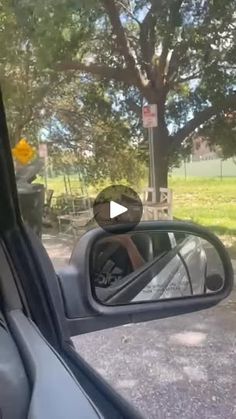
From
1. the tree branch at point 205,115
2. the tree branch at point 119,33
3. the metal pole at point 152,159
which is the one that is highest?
the tree branch at point 119,33

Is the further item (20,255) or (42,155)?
(42,155)

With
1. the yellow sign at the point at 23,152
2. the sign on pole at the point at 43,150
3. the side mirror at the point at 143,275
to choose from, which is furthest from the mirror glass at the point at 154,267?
the sign on pole at the point at 43,150

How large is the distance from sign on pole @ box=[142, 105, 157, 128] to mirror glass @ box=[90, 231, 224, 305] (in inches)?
20.9

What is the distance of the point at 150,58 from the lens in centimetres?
142

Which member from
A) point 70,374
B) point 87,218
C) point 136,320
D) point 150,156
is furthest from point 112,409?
point 150,156

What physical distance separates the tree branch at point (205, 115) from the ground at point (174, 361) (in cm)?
50

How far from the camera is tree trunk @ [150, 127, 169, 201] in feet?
4.27

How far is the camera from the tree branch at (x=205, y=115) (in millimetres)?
1488

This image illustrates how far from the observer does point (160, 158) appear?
4.44 ft

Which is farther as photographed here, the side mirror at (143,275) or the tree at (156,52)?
the tree at (156,52)

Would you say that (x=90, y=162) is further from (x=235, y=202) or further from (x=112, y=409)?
(x=112, y=409)

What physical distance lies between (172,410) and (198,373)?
7.2 inches

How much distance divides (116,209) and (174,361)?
698 mm
